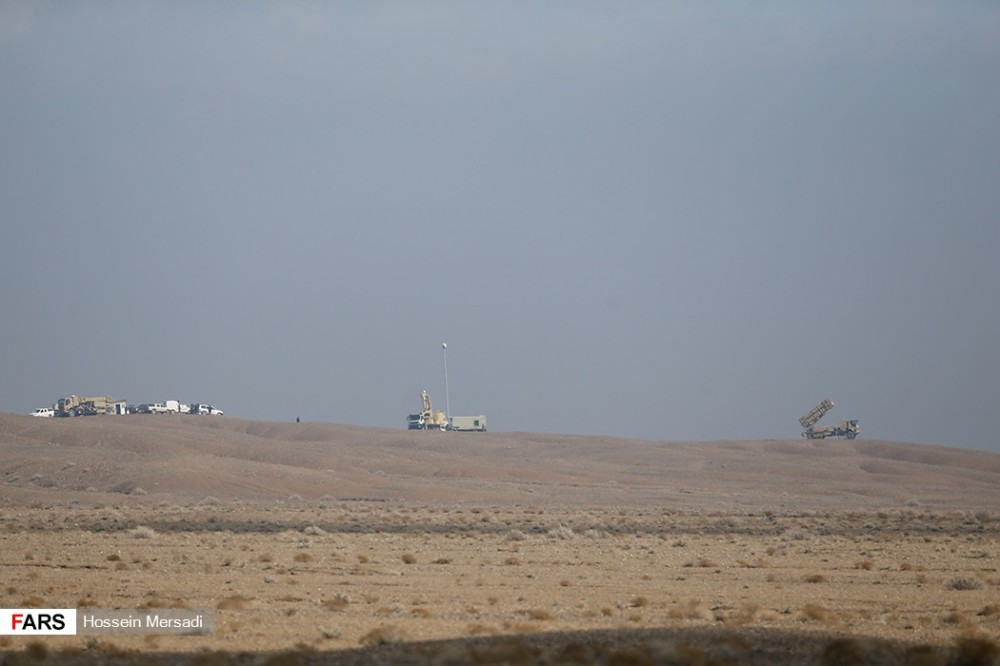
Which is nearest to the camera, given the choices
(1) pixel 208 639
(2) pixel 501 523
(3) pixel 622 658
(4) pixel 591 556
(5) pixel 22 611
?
(3) pixel 622 658

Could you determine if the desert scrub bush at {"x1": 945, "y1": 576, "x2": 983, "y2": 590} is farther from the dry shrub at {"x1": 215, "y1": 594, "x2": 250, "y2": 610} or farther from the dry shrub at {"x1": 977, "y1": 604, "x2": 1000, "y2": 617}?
the dry shrub at {"x1": 215, "y1": 594, "x2": 250, "y2": 610}

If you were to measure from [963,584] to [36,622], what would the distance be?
19.6 meters

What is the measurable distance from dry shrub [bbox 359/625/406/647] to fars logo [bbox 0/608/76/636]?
4705 mm

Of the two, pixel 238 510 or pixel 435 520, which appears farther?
pixel 238 510

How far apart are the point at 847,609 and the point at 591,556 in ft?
42.1

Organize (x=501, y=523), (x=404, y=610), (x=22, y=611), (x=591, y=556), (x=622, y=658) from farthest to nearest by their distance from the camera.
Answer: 1. (x=501, y=523)
2. (x=591, y=556)
3. (x=404, y=610)
4. (x=22, y=611)
5. (x=622, y=658)

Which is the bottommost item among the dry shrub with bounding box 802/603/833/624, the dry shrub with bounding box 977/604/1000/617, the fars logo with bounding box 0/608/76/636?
the dry shrub with bounding box 977/604/1000/617

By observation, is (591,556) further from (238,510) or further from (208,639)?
(238,510)

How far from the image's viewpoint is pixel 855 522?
54438 millimetres

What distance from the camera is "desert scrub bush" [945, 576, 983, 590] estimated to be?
89.6ft

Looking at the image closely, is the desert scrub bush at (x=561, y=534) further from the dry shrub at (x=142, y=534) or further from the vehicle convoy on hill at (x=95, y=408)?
the vehicle convoy on hill at (x=95, y=408)

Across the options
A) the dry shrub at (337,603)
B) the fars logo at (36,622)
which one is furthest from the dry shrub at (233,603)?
the fars logo at (36,622)

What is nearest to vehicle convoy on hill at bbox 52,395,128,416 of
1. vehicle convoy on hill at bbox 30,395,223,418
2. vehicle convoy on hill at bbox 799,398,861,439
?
vehicle convoy on hill at bbox 30,395,223,418

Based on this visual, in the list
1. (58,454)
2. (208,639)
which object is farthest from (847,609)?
(58,454)
